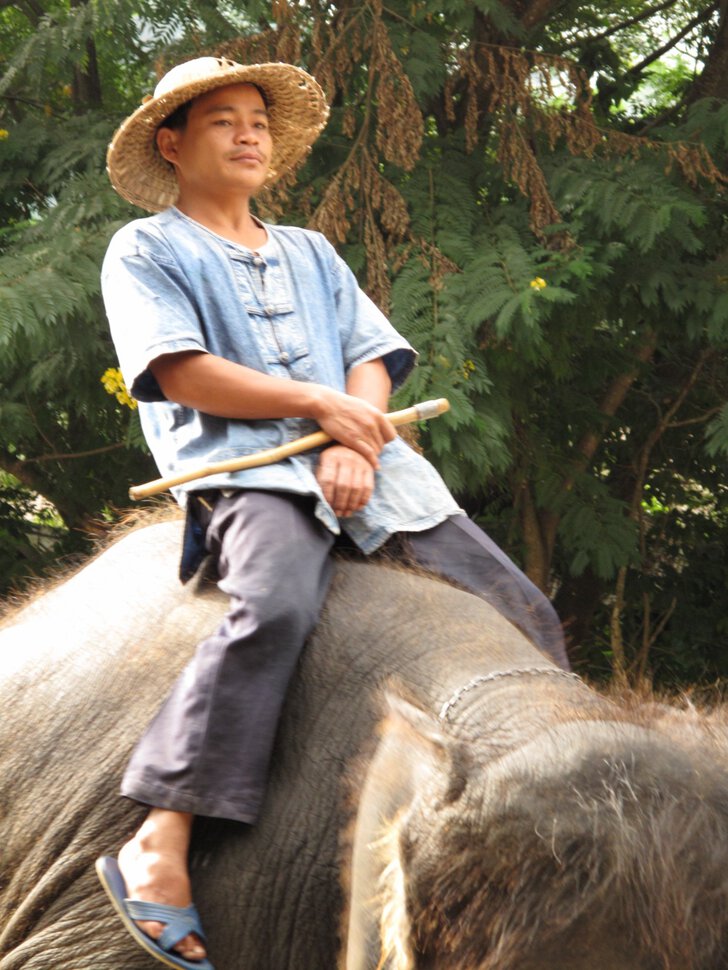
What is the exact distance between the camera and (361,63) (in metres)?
5.36

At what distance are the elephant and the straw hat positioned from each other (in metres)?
0.80

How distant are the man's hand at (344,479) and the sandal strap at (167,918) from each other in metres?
0.83

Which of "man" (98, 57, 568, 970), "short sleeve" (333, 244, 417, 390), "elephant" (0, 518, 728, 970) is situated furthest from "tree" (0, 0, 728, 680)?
"elephant" (0, 518, 728, 970)

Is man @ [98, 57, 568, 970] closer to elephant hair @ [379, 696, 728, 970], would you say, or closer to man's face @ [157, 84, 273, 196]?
man's face @ [157, 84, 273, 196]

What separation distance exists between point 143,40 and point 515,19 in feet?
5.10

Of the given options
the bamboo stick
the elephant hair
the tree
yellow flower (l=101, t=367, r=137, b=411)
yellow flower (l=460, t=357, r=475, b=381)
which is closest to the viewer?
the elephant hair

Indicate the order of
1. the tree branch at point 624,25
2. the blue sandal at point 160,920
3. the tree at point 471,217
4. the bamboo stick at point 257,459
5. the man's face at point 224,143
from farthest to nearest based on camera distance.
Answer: the tree branch at point 624,25, the tree at point 471,217, the man's face at point 224,143, the bamboo stick at point 257,459, the blue sandal at point 160,920

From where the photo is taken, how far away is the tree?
4805 millimetres

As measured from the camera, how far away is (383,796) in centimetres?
208

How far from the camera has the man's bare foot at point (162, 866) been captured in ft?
7.58

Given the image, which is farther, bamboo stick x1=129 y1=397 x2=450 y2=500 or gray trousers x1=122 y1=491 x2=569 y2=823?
bamboo stick x1=129 y1=397 x2=450 y2=500

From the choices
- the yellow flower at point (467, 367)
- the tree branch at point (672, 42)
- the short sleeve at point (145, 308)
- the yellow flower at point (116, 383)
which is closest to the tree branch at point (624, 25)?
the tree branch at point (672, 42)

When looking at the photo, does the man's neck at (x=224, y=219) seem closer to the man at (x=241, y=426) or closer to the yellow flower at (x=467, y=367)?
the man at (x=241, y=426)

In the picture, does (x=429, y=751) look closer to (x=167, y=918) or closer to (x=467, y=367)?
(x=167, y=918)
